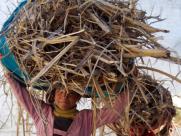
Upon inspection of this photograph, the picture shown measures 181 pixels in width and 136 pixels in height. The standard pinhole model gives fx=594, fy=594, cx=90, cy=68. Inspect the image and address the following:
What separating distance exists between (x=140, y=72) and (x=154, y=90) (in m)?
0.26

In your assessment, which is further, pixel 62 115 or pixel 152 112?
pixel 152 112

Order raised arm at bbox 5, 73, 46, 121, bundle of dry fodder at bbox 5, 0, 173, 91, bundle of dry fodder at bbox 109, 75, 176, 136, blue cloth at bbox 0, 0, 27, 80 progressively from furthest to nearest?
bundle of dry fodder at bbox 109, 75, 176, 136 < raised arm at bbox 5, 73, 46, 121 < blue cloth at bbox 0, 0, 27, 80 < bundle of dry fodder at bbox 5, 0, 173, 91

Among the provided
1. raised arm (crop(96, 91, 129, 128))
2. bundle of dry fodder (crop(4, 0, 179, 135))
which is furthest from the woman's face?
bundle of dry fodder (crop(4, 0, 179, 135))

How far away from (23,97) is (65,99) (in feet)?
0.54

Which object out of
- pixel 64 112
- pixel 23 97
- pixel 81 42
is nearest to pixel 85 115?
pixel 64 112

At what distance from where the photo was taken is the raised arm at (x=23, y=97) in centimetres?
227

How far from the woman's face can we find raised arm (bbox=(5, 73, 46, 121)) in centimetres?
8

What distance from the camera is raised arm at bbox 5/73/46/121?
227 cm

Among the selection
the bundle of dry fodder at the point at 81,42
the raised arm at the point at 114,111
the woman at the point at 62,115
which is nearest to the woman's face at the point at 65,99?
the woman at the point at 62,115

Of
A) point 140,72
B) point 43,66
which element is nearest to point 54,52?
point 43,66

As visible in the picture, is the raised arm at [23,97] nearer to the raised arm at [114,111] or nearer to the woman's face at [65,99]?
the woman's face at [65,99]

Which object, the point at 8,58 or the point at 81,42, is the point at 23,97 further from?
the point at 81,42

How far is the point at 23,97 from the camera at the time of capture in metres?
2.31

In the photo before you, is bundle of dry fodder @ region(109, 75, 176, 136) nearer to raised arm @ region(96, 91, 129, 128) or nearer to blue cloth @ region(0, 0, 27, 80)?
raised arm @ region(96, 91, 129, 128)
